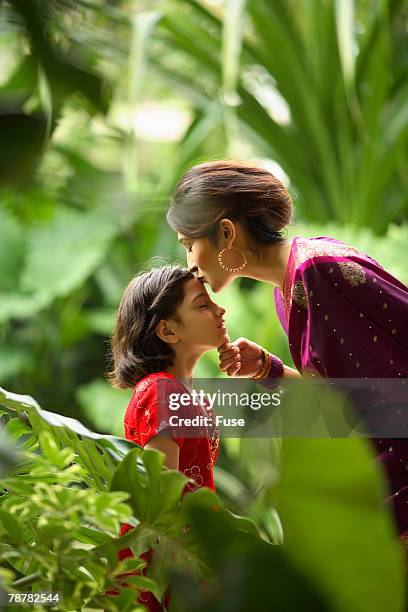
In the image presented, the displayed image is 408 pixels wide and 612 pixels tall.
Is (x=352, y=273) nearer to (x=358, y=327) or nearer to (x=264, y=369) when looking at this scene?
(x=358, y=327)

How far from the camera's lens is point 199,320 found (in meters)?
1.02

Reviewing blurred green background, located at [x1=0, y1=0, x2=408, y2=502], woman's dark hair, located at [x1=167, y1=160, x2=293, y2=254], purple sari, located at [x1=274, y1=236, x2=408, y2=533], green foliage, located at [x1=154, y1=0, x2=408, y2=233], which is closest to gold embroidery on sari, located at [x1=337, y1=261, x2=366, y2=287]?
purple sari, located at [x1=274, y1=236, x2=408, y2=533]

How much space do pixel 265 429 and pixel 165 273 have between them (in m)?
0.22

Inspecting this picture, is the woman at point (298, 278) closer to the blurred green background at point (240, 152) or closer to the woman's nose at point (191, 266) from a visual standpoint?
the woman's nose at point (191, 266)

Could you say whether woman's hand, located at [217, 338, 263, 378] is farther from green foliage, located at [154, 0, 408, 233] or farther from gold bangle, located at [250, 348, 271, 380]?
green foliage, located at [154, 0, 408, 233]

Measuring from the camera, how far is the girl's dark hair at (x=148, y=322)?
1.03m

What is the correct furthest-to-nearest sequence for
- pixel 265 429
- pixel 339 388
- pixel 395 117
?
pixel 395 117
pixel 265 429
pixel 339 388

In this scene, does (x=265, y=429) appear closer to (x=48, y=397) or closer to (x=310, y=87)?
(x=310, y=87)

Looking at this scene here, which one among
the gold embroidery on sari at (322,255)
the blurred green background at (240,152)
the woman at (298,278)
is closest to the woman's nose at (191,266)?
the woman at (298,278)

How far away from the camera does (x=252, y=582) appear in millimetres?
219

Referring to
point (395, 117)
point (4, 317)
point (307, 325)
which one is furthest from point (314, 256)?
point (4, 317)

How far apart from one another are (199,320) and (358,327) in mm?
199

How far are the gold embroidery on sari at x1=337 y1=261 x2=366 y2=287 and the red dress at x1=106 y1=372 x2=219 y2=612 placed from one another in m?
0.21

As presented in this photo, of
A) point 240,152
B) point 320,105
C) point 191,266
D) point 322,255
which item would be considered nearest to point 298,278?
point 322,255
